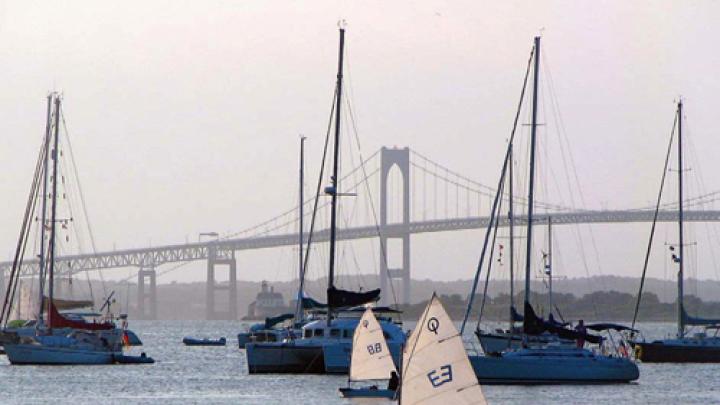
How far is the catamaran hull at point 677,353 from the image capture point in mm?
62406

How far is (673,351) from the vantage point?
62438mm

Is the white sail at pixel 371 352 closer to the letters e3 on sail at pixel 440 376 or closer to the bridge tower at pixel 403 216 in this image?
the letters e3 on sail at pixel 440 376

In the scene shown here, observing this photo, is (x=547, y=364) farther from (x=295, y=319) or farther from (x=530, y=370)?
(x=295, y=319)

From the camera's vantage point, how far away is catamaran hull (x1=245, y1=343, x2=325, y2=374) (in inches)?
1934

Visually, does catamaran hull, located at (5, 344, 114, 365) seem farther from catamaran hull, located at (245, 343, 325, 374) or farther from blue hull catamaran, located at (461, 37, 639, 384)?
blue hull catamaran, located at (461, 37, 639, 384)

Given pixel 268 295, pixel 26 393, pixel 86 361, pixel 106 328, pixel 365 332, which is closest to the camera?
pixel 365 332

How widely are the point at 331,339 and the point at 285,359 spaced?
1405 mm

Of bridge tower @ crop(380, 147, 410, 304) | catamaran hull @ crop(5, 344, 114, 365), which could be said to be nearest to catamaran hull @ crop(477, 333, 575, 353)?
catamaran hull @ crop(5, 344, 114, 365)

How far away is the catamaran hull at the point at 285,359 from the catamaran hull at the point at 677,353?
16.3 m

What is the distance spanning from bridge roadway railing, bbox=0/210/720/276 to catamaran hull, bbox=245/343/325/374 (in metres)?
67.5

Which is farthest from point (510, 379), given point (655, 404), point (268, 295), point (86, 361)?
point (268, 295)

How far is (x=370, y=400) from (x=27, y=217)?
27.8 meters

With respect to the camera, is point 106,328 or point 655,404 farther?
point 106,328

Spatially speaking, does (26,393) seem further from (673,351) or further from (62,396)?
(673,351)
